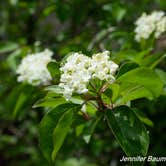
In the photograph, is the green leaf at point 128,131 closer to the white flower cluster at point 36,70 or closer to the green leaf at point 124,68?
the green leaf at point 124,68

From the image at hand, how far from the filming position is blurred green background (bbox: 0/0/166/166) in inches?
84.5

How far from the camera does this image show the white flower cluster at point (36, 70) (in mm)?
1784

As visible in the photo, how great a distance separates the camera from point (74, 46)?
6.47 feet

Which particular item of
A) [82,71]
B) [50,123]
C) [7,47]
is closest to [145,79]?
[82,71]

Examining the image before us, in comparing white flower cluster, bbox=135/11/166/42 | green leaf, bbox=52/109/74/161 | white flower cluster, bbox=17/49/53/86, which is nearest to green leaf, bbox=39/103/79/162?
green leaf, bbox=52/109/74/161

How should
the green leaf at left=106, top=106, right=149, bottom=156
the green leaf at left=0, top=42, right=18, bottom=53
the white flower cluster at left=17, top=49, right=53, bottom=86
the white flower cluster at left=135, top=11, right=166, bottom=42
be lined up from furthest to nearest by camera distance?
the green leaf at left=0, top=42, right=18, bottom=53 < the white flower cluster at left=135, top=11, right=166, bottom=42 < the white flower cluster at left=17, top=49, right=53, bottom=86 < the green leaf at left=106, top=106, right=149, bottom=156

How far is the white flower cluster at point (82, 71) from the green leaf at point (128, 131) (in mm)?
111

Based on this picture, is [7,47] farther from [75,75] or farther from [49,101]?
[75,75]

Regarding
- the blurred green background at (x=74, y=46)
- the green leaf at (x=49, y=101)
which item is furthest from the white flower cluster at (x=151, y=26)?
the green leaf at (x=49, y=101)

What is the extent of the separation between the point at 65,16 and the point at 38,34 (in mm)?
859

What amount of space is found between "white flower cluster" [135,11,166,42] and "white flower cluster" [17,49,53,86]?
0.45 meters

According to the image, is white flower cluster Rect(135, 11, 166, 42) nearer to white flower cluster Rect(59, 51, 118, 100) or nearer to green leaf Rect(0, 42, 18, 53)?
white flower cluster Rect(59, 51, 118, 100)

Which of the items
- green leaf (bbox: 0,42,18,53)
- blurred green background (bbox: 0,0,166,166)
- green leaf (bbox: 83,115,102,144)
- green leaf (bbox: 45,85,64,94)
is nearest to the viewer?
green leaf (bbox: 45,85,64,94)

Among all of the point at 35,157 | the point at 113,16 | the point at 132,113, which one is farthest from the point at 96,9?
the point at 132,113
